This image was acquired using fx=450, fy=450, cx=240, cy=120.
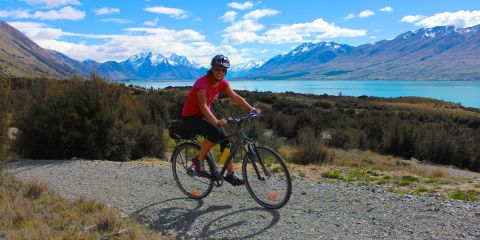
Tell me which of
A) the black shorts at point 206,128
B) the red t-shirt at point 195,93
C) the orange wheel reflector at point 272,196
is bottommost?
the orange wheel reflector at point 272,196

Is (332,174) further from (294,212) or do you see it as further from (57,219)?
(57,219)

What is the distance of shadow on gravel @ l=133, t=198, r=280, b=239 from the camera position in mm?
5656

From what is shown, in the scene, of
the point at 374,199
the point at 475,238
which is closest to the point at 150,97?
the point at 374,199

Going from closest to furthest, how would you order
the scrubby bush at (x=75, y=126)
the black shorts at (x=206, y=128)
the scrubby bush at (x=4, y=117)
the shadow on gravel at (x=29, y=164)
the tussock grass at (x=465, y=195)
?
the black shorts at (x=206, y=128), the tussock grass at (x=465, y=195), the shadow on gravel at (x=29, y=164), the scrubby bush at (x=4, y=117), the scrubby bush at (x=75, y=126)

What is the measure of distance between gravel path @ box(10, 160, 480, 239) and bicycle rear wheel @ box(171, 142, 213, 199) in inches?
7.0

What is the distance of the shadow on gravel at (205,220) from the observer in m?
5.66

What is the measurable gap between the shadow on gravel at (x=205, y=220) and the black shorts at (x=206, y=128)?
1.04 meters

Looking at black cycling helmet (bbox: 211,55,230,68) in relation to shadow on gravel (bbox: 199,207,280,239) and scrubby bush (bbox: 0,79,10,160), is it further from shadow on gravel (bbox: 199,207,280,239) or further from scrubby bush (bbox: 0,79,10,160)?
scrubby bush (bbox: 0,79,10,160)

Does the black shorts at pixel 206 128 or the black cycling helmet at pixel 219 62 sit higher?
the black cycling helmet at pixel 219 62

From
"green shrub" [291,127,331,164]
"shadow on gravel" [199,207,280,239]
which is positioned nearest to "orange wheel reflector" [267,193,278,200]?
"shadow on gravel" [199,207,280,239]

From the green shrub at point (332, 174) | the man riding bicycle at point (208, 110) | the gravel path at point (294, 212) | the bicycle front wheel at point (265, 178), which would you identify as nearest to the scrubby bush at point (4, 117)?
the gravel path at point (294, 212)

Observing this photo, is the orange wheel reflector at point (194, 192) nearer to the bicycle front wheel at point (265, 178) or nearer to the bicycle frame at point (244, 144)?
the bicycle frame at point (244, 144)

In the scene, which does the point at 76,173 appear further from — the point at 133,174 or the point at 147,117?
the point at 147,117

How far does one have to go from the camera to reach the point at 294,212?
20.9 feet
